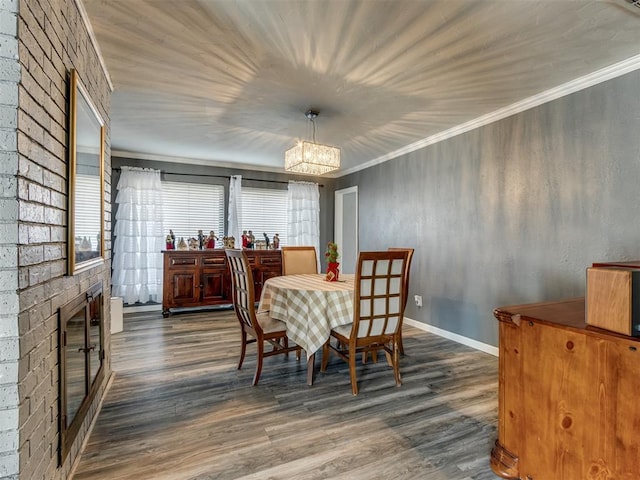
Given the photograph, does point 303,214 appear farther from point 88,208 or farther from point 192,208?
point 88,208

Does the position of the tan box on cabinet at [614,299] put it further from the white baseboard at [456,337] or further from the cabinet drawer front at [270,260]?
the cabinet drawer front at [270,260]

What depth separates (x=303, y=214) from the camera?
5871mm

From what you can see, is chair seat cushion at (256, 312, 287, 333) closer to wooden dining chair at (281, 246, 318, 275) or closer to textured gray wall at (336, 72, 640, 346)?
wooden dining chair at (281, 246, 318, 275)

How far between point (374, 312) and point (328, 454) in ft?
3.32

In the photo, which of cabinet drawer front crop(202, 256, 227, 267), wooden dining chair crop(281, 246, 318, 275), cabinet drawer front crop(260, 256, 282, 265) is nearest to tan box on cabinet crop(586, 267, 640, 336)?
wooden dining chair crop(281, 246, 318, 275)

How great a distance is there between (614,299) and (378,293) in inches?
56.5

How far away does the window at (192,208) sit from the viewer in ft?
16.8

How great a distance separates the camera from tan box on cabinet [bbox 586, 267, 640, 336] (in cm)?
112

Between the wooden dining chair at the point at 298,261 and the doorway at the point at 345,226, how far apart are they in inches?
85.3

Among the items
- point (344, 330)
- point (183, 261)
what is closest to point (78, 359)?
point (344, 330)

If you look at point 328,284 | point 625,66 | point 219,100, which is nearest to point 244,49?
point 219,100

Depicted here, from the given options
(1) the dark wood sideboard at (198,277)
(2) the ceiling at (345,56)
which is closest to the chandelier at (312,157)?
(2) the ceiling at (345,56)

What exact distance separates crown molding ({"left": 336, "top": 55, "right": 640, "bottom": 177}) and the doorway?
6.36 ft

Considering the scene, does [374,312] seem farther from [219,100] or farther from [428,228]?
[219,100]
